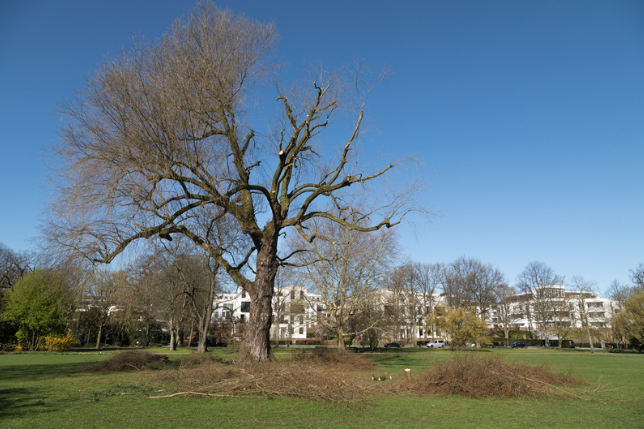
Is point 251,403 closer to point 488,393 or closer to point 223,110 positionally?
point 488,393

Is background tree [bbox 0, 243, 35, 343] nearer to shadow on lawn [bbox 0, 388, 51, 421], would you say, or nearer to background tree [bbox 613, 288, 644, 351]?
shadow on lawn [bbox 0, 388, 51, 421]

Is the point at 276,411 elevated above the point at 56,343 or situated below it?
above

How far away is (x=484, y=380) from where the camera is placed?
33.1ft

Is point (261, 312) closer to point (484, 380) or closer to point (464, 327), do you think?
point (484, 380)

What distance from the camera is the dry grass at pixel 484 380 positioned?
10.0 meters

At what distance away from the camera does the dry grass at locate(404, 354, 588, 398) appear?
32.8ft

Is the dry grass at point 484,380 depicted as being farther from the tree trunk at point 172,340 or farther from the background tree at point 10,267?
the background tree at point 10,267

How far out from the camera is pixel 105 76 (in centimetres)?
1098

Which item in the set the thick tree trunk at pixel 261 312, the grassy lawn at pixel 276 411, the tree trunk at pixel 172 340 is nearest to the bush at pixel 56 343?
the tree trunk at pixel 172 340

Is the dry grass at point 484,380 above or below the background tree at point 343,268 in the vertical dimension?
below

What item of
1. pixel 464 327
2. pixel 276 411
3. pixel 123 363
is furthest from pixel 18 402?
pixel 464 327

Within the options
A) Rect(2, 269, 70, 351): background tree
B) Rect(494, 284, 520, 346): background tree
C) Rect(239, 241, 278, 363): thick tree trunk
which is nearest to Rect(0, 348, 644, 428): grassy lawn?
Rect(239, 241, 278, 363): thick tree trunk

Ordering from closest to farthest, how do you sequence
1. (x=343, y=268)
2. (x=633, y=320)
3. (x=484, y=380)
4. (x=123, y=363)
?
(x=484, y=380) < (x=123, y=363) < (x=343, y=268) < (x=633, y=320)

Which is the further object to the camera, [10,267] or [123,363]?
[10,267]
